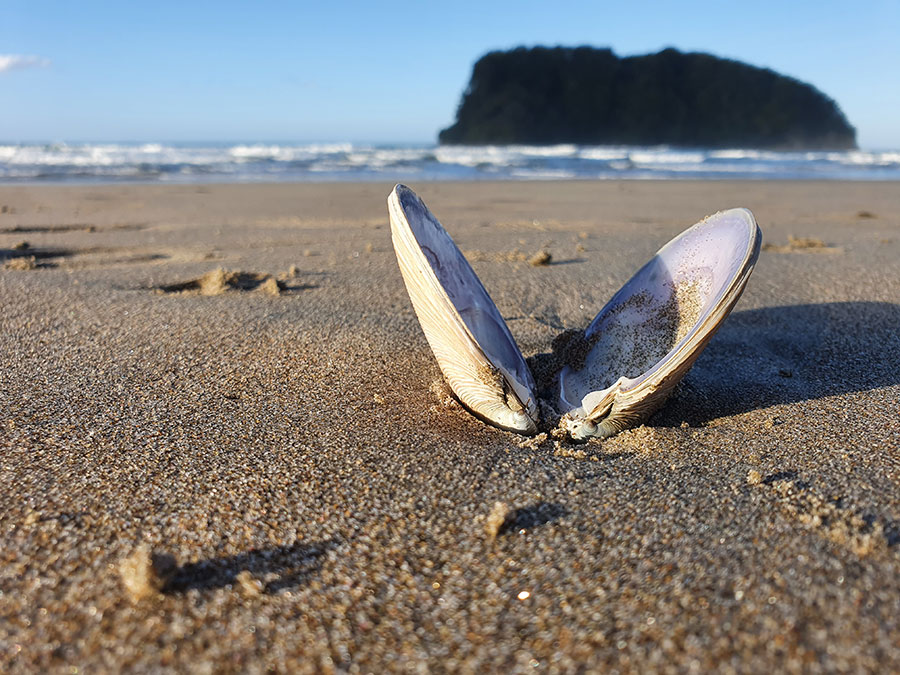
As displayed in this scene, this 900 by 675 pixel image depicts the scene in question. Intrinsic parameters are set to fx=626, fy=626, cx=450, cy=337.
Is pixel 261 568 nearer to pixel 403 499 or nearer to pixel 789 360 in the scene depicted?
pixel 403 499

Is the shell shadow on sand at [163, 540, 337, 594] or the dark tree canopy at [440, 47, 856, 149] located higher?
the dark tree canopy at [440, 47, 856, 149]

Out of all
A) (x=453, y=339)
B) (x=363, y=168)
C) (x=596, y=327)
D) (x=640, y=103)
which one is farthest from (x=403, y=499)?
(x=640, y=103)

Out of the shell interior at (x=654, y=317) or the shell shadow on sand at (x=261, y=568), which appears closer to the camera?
the shell shadow on sand at (x=261, y=568)

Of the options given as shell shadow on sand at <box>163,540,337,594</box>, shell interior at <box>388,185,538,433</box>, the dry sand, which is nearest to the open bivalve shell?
shell interior at <box>388,185,538,433</box>

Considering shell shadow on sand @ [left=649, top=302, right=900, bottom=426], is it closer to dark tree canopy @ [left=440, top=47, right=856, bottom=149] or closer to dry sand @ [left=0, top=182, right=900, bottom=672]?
dry sand @ [left=0, top=182, right=900, bottom=672]

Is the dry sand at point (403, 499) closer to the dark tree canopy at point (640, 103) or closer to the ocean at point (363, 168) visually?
the ocean at point (363, 168)

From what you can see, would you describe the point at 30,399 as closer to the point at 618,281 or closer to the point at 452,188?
the point at 618,281

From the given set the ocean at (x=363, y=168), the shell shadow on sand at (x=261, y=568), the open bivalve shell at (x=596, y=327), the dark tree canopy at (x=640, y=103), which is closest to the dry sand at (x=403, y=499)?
the shell shadow on sand at (x=261, y=568)

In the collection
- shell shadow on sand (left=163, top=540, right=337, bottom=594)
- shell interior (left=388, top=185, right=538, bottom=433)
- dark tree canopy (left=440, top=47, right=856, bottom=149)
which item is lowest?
shell shadow on sand (left=163, top=540, right=337, bottom=594)
